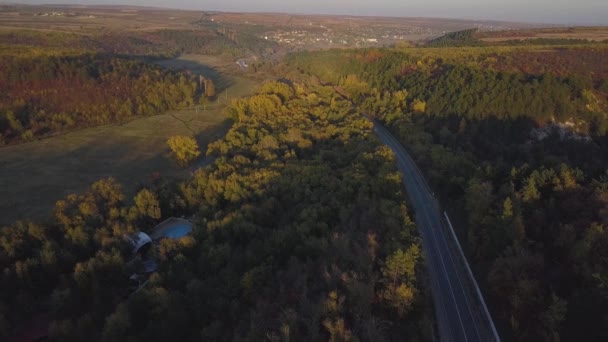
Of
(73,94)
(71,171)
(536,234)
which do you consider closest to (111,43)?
(73,94)

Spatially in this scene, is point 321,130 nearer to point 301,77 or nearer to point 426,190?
point 426,190

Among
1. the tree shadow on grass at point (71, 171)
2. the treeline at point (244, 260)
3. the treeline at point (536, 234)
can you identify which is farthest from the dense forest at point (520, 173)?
the tree shadow on grass at point (71, 171)

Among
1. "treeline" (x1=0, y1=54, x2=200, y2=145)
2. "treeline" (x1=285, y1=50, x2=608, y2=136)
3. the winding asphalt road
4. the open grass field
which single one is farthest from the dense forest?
"treeline" (x1=0, y1=54, x2=200, y2=145)

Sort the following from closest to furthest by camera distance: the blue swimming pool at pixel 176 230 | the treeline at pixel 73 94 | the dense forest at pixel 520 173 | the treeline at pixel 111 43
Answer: the dense forest at pixel 520 173 < the blue swimming pool at pixel 176 230 < the treeline at pixel 73 94 < the treeline at pixel 111 43

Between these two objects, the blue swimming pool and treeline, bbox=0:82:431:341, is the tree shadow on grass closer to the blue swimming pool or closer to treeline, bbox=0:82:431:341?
treeline, bbox=0:82:431:341

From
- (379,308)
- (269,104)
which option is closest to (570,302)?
(379,308)

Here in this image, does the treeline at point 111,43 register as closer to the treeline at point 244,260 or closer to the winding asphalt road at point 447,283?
the treeline at point 244,260

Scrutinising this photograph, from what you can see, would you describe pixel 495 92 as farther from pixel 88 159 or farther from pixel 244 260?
pixel 88 159
